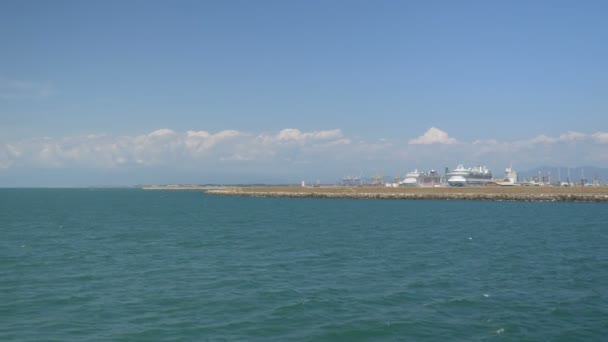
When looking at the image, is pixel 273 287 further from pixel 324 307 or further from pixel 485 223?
pixel 485 223

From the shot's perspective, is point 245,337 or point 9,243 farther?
point 9,243

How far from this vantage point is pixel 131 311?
1859 cm

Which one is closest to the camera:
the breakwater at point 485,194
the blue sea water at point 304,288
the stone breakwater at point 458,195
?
the blue sea water at point 304,288

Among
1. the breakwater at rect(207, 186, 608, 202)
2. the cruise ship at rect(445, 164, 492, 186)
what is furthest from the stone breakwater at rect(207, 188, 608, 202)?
the cruise ship at rect(445, 164, 492, 186)

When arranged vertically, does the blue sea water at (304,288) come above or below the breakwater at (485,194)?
below

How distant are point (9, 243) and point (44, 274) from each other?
1580cm

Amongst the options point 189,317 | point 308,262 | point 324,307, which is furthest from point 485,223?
point 189,317

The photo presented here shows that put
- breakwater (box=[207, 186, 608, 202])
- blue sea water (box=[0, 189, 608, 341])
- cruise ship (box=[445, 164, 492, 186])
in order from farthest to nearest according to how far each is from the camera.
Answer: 1. cruise ship (box=[445, 164, 492, 186])
2. breakwater (box=[207, 186, 608, 202])
3. blue sea water (box=[0, 189, 608, 341])

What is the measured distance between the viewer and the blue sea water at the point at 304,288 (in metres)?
16.5

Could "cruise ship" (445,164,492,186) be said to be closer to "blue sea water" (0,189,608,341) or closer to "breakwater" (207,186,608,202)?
"breakwater" (207,186,608,202)

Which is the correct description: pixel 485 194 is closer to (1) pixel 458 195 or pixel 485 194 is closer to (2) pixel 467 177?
(1) pixel 458 195

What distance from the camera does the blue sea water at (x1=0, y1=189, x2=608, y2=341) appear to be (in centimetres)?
1650

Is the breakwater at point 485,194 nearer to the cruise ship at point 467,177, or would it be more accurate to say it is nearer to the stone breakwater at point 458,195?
the stone breakwater at point 458,195

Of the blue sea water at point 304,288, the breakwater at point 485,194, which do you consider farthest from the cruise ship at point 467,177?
the blue sea water at point 304,288
